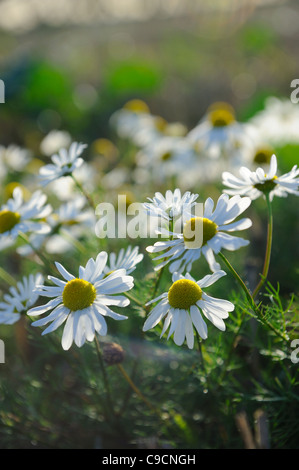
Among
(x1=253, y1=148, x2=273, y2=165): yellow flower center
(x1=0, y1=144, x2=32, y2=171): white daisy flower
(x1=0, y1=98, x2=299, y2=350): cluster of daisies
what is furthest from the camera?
(x1=0, y1=144, x2=32, y2=171): white daisy flower

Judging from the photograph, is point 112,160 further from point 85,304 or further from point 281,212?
point 85,304

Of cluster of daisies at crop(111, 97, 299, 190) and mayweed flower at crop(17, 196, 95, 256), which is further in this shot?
cluster of daisies at crop(111, 97, 299, 190)

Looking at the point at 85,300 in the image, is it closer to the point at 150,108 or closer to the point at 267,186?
the point at 267,186

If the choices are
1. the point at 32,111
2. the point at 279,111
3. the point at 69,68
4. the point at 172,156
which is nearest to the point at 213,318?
the point at 172,156

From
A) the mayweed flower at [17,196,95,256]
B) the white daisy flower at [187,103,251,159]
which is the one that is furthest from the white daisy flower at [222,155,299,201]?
the white daisy flower at [187,103,251,159]

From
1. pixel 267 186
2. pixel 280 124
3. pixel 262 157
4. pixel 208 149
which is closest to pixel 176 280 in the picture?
pixel 267 186

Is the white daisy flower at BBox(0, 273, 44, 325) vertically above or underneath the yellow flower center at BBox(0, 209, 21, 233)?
underneath

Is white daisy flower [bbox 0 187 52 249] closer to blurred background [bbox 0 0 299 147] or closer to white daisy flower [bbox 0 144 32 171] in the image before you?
white daisy flower [bbox 0 144 32 171]

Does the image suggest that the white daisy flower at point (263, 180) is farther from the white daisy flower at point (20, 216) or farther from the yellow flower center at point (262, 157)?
the yellow flower center at point (262, 157)

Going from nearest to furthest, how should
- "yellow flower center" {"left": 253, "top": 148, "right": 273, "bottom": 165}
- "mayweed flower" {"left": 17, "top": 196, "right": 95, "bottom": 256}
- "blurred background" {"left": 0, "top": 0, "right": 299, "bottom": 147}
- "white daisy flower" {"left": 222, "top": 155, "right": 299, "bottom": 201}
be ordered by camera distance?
"white daisy flower" {"left": 222, "top": 155, "right": 299, "bottom": 201} → "mayweed flower" {"left": 17, "top": 196, "right": 95, "bottom": 256} → "yellow flower center" {"left": 253, "top": 148, "right": 273, "bottom": 165} → "blurred background" {"left": 0, "top": 0, "right": 299, "bottom": 147}
